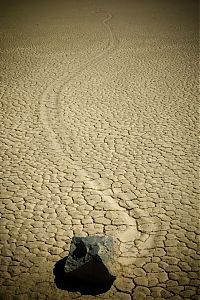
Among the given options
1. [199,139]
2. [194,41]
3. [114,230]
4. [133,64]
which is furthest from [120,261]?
[194,41]

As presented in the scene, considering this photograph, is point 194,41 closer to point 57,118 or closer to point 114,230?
point 57,118

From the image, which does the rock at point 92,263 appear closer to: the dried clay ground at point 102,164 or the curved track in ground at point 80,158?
the dried clay ground at point 102,164

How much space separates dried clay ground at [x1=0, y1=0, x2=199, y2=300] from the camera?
94.1 inches

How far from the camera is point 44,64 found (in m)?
7.37

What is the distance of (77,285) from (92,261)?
0.81ft

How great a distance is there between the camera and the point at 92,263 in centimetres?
217

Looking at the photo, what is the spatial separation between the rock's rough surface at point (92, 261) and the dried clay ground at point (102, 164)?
109 mm

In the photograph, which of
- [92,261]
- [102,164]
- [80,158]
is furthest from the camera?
[80,158]

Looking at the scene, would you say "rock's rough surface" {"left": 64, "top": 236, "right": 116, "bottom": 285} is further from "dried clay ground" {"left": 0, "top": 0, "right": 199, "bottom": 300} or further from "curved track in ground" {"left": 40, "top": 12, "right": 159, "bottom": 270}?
"curved track in ground" {"left": 40, "top": 12, "right": 159, "bottom": 270}

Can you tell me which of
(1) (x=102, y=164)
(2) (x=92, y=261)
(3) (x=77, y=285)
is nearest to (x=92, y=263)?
(2) (x=92, y=261)

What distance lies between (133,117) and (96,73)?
94.2 inches

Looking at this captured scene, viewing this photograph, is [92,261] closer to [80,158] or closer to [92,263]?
[92,263]

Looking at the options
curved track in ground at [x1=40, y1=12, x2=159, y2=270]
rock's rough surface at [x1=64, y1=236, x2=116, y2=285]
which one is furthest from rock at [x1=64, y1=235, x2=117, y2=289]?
curved track in ground at [x1=40, y1=12, x2=159, y2=270]

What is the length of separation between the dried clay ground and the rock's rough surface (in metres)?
0.11
